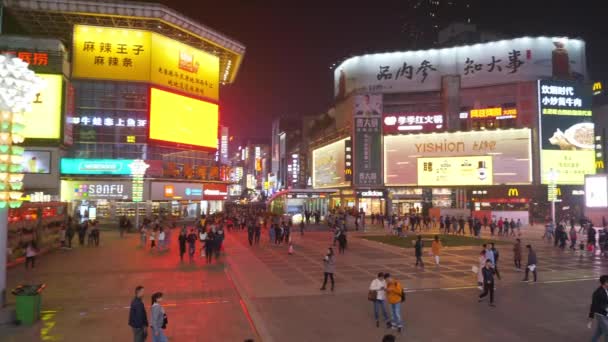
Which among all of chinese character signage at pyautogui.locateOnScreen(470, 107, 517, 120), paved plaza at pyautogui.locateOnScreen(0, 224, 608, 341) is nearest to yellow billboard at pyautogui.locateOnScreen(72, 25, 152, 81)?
paved plaza at pyautogui.locateOnScreen(0, 224, 608, 341)

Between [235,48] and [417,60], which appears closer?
[235,48]

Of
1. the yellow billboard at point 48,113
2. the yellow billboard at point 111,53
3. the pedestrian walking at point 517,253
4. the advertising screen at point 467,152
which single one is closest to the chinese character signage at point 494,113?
the advertising screen at point 467,152

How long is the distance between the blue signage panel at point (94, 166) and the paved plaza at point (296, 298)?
94.5 feet

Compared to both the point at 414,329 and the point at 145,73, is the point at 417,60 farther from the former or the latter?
the point at 414,329

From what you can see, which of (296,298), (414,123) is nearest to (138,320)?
(296,298)

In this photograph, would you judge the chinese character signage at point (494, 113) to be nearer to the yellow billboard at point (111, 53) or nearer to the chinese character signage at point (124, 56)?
Answer: the chinese character signage at point (124, 56)

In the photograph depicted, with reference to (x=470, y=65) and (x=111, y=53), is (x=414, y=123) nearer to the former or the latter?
(x=470, y=65)

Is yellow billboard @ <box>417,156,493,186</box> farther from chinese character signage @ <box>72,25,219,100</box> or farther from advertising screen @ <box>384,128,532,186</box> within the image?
chinese character signage @ <box>72,25,219,100</box>

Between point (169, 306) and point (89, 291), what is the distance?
13.4 ft

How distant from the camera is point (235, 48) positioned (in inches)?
2638

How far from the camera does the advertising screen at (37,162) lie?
4503cm

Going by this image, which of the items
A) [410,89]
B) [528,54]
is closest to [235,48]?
[410,89]

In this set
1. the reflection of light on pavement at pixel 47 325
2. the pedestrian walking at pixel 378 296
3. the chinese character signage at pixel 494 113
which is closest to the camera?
the reflection of light on pavement at pixel 47 325

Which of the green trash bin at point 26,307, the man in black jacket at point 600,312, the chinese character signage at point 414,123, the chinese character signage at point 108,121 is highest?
the chinese character signage at point 414,123
